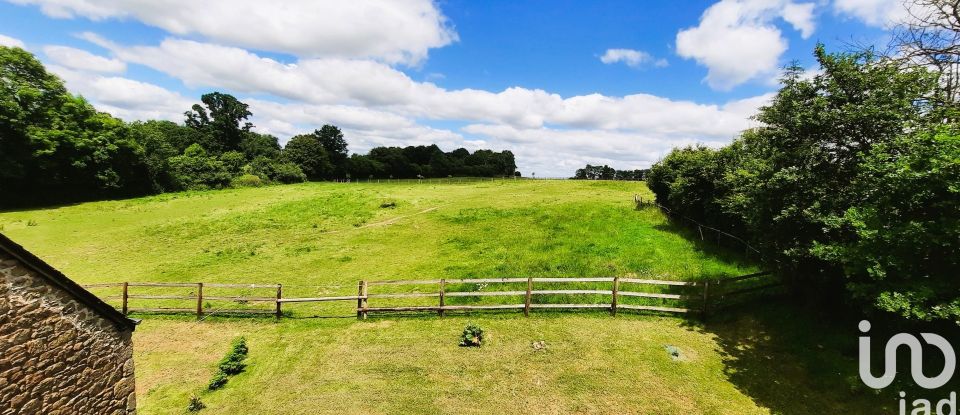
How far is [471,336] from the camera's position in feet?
42.6

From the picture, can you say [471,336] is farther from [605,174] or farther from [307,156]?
[605,174]

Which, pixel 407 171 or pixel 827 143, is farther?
pixel 407 171

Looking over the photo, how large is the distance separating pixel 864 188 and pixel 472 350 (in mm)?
11209

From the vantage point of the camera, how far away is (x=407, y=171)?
10175 cm

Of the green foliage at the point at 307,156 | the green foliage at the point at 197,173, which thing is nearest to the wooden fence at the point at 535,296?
the green foliage at the point at 197,173

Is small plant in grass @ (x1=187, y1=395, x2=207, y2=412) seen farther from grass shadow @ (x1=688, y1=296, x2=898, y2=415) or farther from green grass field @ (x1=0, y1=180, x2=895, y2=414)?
grass shadow @ (x1=688, y1=296, x2=898, y2=415)

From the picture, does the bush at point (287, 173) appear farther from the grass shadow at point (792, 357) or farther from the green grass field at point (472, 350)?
the grass shadow at point (792, 357)

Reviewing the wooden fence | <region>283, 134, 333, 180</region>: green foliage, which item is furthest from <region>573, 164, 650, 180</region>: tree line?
the wooden fence

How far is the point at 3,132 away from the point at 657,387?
168 ft

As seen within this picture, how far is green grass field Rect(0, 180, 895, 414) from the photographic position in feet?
33.4

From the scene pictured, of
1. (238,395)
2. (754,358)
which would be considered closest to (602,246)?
(754,358)

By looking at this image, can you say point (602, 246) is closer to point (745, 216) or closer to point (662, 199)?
point (745, 216)

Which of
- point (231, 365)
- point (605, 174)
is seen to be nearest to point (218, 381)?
point (231, 365)

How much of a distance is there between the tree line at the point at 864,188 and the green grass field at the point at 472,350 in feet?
8.55
